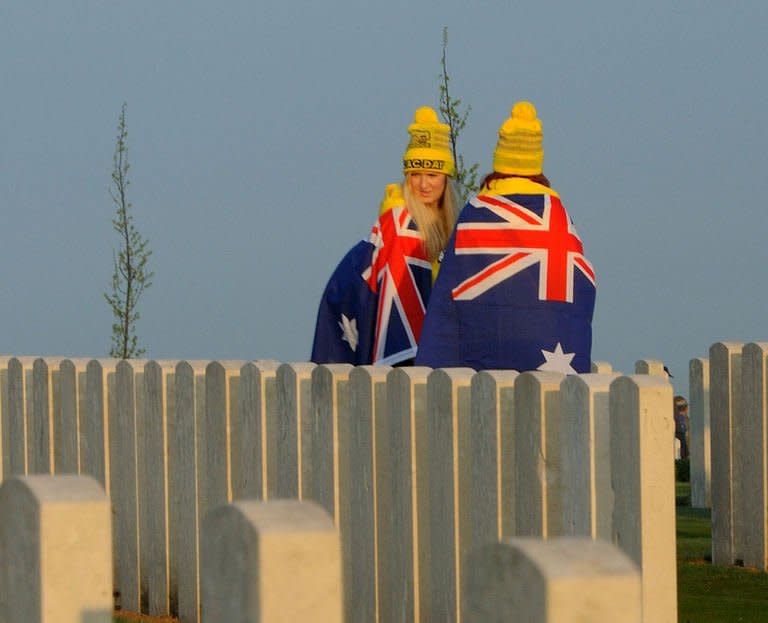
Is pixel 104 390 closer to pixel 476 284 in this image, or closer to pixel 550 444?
pixel 476 284

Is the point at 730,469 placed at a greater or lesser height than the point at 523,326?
lesser

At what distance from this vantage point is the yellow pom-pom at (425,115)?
8852 mm

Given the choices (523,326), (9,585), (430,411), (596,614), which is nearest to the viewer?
(596,614)

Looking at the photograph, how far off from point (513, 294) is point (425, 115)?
2.31 metres

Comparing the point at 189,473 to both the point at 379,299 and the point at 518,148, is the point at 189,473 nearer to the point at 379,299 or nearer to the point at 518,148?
the point at 379,299

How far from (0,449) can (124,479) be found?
2062mm

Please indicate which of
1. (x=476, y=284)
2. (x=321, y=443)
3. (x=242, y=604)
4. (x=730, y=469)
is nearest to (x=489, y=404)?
(x=321, y=443)

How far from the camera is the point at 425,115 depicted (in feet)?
29.2

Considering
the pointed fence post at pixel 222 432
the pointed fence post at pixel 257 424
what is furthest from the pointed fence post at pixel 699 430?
the pointed fence post at pixel 257 424

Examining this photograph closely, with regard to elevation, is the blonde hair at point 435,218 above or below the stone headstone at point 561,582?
above

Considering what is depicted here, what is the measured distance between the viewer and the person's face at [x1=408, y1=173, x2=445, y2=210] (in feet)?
27.8

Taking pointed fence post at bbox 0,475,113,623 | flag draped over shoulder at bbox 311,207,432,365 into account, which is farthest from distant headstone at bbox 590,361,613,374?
pointed fence post at bbox 0,475,113,623

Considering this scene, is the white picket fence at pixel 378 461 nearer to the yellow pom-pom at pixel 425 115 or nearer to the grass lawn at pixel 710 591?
the grass lawn at pixel 710 591

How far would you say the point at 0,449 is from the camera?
998cm
